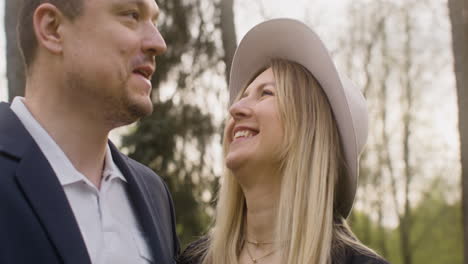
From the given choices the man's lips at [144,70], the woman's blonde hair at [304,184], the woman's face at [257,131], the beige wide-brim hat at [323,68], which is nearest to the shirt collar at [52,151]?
the man's lips at [144,70]

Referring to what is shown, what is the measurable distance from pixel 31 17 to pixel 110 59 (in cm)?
40

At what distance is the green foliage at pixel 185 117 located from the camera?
383 inches

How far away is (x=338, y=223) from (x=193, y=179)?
7.18m

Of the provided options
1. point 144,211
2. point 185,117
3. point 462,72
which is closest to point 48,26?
point 144,211

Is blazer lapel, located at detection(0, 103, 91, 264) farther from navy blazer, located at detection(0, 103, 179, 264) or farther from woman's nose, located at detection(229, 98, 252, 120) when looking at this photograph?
woman's nose, located at detection(229, 98, 252, 120)

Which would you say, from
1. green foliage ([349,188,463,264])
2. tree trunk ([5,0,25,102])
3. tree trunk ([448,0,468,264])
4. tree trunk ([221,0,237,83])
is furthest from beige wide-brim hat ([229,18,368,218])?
green foliage ([349,188,463,264])

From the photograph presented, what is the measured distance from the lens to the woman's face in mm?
3098

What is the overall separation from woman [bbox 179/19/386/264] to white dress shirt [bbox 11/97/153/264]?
25.3 inches

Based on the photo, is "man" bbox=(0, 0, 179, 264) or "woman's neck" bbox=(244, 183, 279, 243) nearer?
"man" bbox=(0, 0, 179, 264)

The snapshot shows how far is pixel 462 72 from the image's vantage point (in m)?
5.43

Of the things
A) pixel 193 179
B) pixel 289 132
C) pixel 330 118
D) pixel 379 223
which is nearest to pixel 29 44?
pixel 289 132

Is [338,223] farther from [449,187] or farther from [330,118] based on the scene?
[449,187]

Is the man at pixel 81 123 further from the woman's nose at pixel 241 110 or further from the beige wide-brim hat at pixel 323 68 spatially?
the beige wide-brim hat at pixel 323 68

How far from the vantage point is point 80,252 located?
2.33 meters
